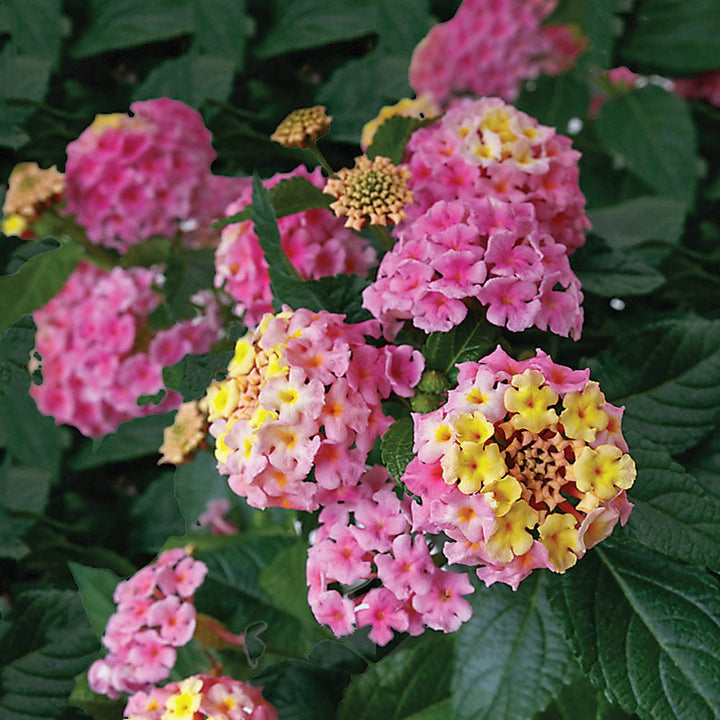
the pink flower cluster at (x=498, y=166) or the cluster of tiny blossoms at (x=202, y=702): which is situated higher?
the pink flower cluster at (x=498, y=166)

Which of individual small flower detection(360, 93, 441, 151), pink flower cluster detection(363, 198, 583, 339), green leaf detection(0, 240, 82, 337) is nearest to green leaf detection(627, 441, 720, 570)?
pink flower cluster detection(363, 198, 583, 339)

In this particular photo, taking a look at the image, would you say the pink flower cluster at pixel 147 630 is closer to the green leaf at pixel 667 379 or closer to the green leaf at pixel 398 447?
the green leaf at pixel 398 447

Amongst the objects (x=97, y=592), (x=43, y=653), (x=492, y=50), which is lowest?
(x=97, y=592)

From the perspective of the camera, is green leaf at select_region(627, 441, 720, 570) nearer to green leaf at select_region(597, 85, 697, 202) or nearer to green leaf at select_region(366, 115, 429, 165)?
green leaf at select_region(366, 115, 429, 165)

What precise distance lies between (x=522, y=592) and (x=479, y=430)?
0.85ft

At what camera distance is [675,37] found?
1221 mm

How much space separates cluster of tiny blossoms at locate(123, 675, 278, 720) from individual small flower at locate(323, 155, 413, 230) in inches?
14.4

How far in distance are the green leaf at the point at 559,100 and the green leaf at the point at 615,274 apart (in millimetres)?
647

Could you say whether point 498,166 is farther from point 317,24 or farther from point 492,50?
point 492,50

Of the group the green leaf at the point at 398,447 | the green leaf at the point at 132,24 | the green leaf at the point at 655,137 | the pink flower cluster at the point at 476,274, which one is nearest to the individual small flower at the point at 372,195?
the pink flower cluster at the point at 476,274

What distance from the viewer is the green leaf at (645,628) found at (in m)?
0.54

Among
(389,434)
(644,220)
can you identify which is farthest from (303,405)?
(644,220)

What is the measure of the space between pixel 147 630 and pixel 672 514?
438 mm

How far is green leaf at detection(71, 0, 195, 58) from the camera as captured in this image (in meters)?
1.09
